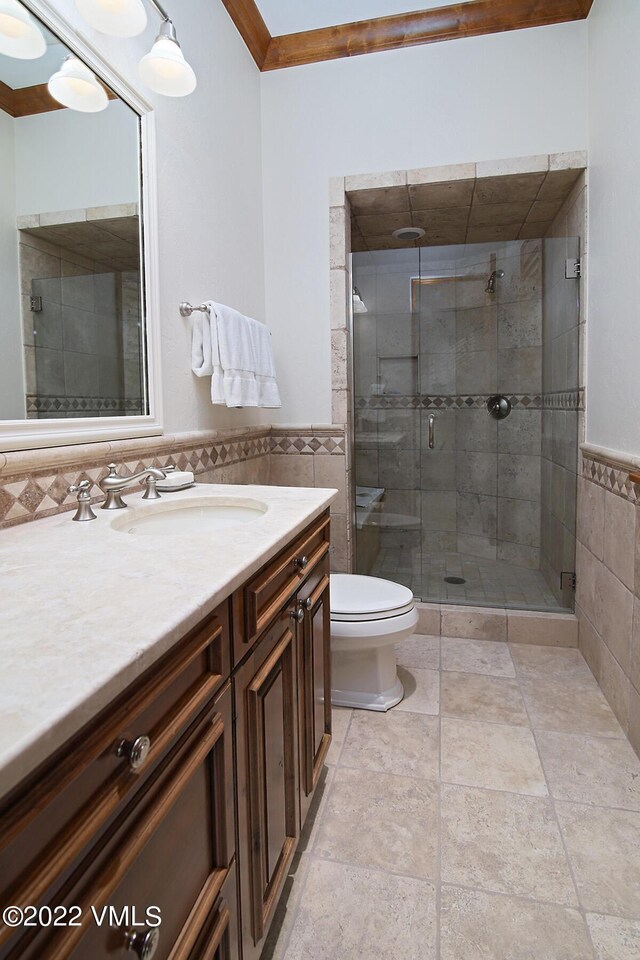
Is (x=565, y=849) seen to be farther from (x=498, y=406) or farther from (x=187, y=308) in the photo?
(x=498, y=406)

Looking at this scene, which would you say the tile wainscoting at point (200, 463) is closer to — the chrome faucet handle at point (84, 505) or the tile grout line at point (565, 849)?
the chrome faucet handle at point (84, 505)

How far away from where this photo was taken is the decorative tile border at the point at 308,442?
265 cm

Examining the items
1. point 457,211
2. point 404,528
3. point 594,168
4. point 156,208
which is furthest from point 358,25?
point 404,528

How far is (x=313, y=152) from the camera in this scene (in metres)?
2.58

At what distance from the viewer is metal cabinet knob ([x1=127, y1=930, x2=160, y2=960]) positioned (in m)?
0.56

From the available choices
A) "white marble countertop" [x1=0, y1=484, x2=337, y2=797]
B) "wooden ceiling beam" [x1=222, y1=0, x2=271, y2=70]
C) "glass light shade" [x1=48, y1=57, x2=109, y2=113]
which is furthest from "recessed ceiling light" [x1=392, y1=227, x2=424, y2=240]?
"white marble countertop" [x1=0, y1=484, x2=337, y2=797]

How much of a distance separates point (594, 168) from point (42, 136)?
208 cm

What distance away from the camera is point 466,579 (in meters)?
2.87

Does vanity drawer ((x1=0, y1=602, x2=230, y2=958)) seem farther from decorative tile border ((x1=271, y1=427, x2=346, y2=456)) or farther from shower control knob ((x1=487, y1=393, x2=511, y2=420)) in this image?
shower control knob ((x1=487, y1=393, x2=511, y2=420))

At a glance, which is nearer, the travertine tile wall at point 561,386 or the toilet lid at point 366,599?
the toilet lid at point 366,599

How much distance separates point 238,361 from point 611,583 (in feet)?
5.33

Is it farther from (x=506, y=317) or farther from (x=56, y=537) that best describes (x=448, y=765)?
(x=506, y=317)

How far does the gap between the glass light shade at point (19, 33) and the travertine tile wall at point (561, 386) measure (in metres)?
2.13

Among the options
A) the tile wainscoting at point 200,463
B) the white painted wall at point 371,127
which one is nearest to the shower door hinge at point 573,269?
the white painted wall at point 371,127
